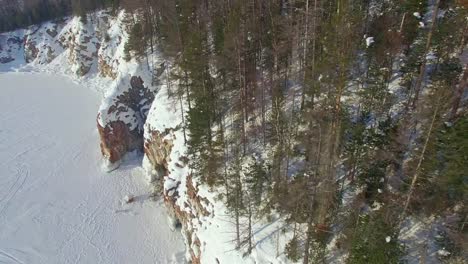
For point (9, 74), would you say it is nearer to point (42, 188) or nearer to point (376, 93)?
point (42, 188)

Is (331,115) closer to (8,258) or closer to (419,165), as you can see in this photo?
(419,165)

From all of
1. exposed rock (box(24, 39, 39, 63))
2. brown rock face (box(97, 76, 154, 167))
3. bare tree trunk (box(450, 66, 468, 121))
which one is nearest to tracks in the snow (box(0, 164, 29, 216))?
brown rock face (box(97, 76, 154, 167))

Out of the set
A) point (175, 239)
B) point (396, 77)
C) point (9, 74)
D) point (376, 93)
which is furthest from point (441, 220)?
point (9, 74)

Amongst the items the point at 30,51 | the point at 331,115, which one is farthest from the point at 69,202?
the point at 30,51

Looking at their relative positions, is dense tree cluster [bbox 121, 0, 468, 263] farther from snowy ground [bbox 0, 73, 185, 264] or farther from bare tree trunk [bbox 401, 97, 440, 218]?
snowy ground [bbox 0, 73, 185, 264]

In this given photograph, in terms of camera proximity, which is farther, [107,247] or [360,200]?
[107,247]

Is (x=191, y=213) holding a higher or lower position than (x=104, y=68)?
lower

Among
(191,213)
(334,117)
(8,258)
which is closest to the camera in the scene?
(334,117)
